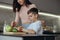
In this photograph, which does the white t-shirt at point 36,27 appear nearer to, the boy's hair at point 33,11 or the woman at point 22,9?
the woman at point 22,9

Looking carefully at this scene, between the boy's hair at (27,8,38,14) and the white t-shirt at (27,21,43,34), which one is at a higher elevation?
the boy's hair at (27,8,38,14)

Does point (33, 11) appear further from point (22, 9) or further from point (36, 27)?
point (36, 27)

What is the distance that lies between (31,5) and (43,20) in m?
0.43

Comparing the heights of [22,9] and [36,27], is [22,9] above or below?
above

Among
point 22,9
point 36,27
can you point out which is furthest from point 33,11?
point 36,27

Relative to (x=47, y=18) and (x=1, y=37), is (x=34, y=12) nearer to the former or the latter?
(x=47, y=18)

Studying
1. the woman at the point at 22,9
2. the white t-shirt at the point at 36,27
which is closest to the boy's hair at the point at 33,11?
the woman at the point at 22,9

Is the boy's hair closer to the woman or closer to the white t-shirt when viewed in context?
the woman

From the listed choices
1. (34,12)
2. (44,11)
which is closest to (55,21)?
(44,11)

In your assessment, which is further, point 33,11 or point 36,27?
point 33,11

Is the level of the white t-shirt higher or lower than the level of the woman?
lower

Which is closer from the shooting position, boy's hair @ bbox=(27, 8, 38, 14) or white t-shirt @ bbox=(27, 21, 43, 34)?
white t-shirt @ bbox=(27, 21, 43, 34)

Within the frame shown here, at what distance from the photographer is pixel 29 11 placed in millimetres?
2908

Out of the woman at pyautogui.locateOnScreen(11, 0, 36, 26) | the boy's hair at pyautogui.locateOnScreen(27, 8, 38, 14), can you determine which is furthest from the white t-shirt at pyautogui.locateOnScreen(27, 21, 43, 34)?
the boy's hair at pyautogui.locateOnScreen(27, 8, 38, 14)
